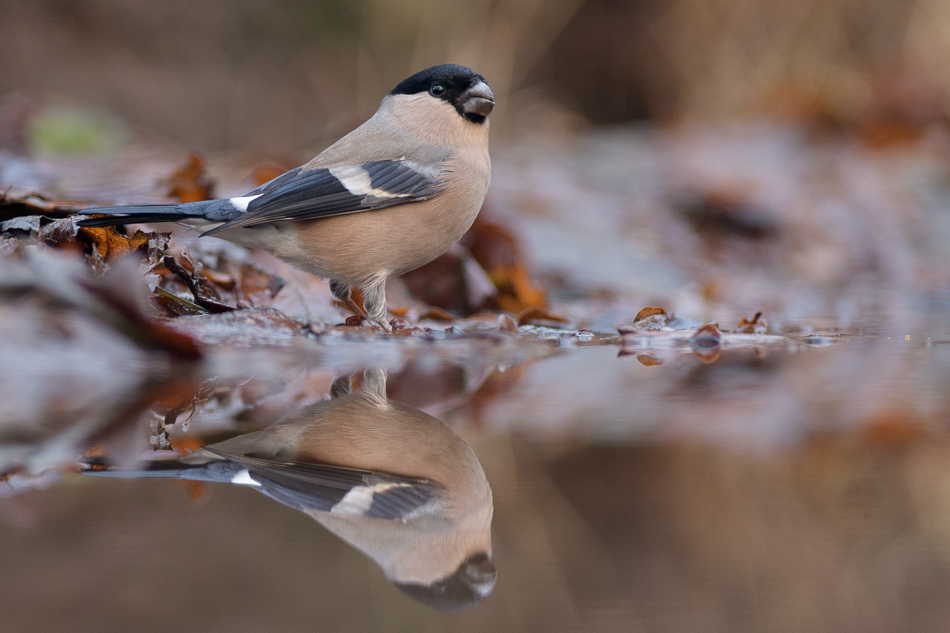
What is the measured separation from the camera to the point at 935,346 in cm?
A: 295

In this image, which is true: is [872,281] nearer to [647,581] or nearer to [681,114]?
[681,114]

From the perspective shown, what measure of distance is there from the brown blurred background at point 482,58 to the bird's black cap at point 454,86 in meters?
5.35

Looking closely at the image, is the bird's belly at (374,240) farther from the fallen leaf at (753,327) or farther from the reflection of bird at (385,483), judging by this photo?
the reflection of bird at (385,483)

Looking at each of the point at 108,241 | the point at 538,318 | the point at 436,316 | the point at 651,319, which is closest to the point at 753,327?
the point at 651,319

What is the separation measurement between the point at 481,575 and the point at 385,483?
0.28 meters

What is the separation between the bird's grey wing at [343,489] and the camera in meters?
1.17

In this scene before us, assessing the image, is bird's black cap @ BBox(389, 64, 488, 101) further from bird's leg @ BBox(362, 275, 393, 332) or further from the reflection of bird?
the reflection of bird

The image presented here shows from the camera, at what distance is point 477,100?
3516 millimetres

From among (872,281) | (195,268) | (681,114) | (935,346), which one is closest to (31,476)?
(195,268)

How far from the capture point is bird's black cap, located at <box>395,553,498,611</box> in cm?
97

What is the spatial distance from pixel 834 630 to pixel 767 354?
6.31 ft

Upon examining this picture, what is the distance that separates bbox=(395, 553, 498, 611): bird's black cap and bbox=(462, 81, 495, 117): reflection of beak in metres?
2.70

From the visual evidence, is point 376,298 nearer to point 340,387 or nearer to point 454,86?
point 454,86

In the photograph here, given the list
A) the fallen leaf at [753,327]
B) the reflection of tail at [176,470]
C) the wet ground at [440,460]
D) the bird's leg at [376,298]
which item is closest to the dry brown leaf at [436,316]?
the wet ground at [440,460]
